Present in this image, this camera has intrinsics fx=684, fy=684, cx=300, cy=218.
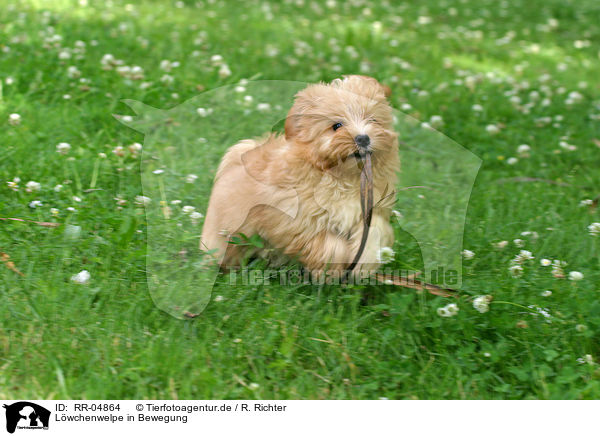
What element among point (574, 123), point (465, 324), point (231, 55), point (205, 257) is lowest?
point (465, 324)

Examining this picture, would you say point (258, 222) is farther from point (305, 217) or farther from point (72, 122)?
point (72, 122)

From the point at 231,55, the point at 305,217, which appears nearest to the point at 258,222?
the point at 305,217

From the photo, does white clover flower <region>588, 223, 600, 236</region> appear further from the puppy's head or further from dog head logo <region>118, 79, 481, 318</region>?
the puppy's head

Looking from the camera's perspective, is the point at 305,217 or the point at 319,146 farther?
the point at 305,217

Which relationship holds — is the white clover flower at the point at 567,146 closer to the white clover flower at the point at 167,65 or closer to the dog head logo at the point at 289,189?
the dog head logo at the point at 289,189

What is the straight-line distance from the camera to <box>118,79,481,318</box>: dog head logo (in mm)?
2967

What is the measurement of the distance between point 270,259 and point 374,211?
61 centimetres

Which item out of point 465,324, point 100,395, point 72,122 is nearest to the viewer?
point 100,395

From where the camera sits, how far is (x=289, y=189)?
10.3ft

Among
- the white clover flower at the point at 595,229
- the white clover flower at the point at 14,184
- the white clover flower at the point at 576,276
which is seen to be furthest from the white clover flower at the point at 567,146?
the white clover flower at the point at 14,184

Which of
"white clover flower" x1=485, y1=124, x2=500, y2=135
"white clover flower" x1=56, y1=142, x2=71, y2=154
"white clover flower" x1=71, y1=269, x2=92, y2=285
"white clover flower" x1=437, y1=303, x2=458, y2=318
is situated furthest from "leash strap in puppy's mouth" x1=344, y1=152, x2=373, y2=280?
"white clover flower" x1=485, y1=124, x2=500, y2=135

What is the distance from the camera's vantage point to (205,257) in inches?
129

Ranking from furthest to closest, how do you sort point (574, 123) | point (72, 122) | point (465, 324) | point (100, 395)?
point (574, 123)
point (72, 122)
point (465, 324)
point (100, 395)
